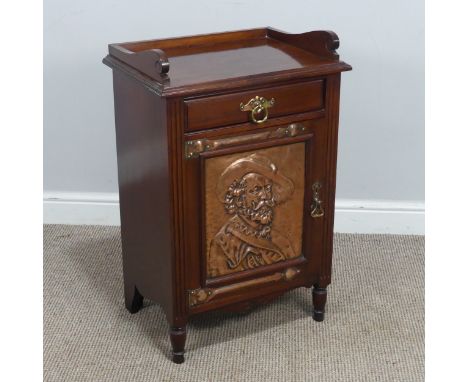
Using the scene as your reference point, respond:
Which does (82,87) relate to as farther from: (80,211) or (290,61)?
(290,61)

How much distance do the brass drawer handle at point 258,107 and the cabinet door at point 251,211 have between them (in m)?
0.04

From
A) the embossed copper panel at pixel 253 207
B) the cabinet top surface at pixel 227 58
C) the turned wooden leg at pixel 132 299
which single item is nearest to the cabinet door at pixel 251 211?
the embossed copper panel at pixel 253 207

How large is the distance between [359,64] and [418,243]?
0.55 meters

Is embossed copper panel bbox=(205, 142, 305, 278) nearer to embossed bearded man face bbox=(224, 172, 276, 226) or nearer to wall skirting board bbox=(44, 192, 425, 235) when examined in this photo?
embossed bearded man face bbox=(224, 172, 276, 226)

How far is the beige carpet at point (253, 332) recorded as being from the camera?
6.79ft

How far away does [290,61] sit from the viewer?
200 cm

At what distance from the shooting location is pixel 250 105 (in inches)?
74.9

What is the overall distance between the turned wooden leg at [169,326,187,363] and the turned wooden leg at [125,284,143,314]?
23cm

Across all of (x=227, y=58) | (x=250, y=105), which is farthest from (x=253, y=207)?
(x=227, y=58)

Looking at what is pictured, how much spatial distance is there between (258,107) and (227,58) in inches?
7.6

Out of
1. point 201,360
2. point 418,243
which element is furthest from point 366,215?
point 201,360

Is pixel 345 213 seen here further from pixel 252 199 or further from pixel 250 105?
pixel 250 105

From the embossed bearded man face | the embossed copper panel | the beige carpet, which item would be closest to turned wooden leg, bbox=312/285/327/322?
the beige carpet

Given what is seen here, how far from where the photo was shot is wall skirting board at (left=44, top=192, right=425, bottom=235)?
268 centimetres
